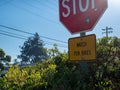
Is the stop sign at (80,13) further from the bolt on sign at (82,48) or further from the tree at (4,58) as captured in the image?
the tree at (4,58)

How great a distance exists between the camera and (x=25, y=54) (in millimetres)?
100625

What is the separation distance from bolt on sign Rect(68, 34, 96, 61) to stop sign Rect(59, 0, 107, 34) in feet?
0.48

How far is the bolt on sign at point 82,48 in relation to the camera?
4.18m

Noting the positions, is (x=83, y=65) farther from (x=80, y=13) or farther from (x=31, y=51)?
(x=31, y=51)

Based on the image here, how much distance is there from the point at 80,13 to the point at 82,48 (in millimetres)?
555

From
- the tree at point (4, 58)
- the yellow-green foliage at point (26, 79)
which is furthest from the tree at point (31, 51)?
the yellow-green foliage at point (26, 79)

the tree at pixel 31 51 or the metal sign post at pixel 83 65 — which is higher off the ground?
the tree at pixel 31 51

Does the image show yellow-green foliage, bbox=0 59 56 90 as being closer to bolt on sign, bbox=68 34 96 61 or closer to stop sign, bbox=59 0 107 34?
bolt on sign, bbox=68 34 96 61

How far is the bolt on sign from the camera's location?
4.18 meters

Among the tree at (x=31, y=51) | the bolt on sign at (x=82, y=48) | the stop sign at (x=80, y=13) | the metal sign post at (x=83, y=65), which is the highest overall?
the tree at (x=31, y=51)

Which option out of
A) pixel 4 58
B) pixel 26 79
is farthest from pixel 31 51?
pixel 26 79

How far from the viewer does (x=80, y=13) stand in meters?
4.40

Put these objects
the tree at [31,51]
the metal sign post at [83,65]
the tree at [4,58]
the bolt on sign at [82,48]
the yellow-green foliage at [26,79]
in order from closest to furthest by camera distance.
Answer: the bolt on sign at [82,48] < the metal sign post at [83,65] < the yellow-green foliage at [26,79] < the tree at [4,58] < the tree at [31,51]

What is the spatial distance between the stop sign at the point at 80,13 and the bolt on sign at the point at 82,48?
0.15 m
